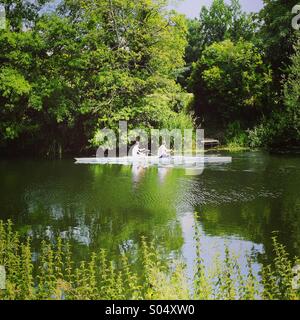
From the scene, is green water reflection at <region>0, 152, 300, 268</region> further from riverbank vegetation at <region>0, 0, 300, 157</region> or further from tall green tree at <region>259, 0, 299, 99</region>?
tall green tree at <region>259, 0, 299, 99</region>

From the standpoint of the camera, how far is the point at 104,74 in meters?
25.1

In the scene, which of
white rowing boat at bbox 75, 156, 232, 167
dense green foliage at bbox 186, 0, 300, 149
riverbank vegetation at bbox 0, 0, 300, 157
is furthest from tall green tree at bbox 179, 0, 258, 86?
white rowing boat at bbox 75, 156, 232, 167

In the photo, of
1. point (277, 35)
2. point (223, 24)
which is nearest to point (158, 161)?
point (277, 35)

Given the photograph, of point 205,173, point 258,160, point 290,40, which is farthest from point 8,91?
point 290,40

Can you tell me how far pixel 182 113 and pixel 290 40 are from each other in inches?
294

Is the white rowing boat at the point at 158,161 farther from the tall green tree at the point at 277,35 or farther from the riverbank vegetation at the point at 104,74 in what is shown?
the tall green tree at the point at 277,35

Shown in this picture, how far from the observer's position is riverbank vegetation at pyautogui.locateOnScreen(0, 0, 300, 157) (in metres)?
24.3

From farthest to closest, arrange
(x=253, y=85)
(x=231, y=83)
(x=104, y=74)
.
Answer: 1. (x=231, y=83)
2. (x=253, y=85)
3. (x=104, y=74)

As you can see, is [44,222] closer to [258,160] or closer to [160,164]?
[160,164]

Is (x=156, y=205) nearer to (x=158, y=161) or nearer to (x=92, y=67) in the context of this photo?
(x=158, y=161)

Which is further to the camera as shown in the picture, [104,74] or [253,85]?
[253,85]

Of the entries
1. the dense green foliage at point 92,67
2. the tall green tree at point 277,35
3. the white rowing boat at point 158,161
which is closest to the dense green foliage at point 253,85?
the tall green tree at point 277,35

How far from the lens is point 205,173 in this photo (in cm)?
1786

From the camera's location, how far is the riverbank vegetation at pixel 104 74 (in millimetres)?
24281
